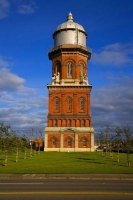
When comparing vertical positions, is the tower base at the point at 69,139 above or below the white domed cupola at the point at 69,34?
below

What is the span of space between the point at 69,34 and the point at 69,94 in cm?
1719

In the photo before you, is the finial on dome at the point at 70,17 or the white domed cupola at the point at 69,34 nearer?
the white domed cupola at the point at 69,34

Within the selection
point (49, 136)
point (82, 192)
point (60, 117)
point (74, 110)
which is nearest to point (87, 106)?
point (74, 110)

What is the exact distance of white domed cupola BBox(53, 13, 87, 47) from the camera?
70750 millimetres

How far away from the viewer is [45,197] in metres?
11.2

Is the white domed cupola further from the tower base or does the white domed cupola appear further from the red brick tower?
the tower base

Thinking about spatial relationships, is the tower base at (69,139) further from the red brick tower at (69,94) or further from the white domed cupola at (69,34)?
the white domed cupola at (69,34)

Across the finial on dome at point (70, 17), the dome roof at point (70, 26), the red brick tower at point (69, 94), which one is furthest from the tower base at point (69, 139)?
the finial on dome at point (70, 17)

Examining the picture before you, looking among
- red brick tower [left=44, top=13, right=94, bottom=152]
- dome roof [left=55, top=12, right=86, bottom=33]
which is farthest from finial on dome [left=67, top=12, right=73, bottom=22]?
dome roof [left=55, top=12, right=86, bottom=33]

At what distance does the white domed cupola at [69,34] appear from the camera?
7075 centimetres

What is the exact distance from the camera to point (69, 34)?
71000 millimetres

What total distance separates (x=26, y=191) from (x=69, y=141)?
5080 centimetres

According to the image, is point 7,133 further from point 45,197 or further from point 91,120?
point 91,120

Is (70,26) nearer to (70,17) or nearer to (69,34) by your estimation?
(69,34)
